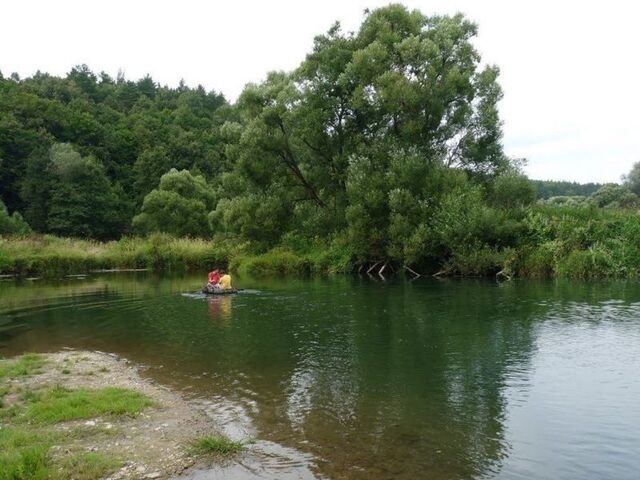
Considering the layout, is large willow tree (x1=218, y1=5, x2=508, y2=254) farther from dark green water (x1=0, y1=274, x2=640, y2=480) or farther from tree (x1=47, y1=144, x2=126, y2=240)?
tree (x1=47, y1=144, x2=126, y2=240)

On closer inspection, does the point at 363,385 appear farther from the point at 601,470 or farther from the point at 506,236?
the point at 506,236

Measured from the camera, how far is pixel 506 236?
4078 cm

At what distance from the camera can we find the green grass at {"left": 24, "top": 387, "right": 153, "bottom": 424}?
10.1m

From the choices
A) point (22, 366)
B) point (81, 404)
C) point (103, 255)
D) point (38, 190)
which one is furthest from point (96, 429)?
point (38, 190)

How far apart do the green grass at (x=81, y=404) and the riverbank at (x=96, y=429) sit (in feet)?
0.06

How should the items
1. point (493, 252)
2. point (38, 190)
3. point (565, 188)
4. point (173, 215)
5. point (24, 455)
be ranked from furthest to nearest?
point (565, 188), point (38, 190), point (173, 215), point (493, 252), point (24, 455)

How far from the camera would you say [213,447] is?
863 centimetres

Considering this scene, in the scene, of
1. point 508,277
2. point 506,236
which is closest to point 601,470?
point 508,277

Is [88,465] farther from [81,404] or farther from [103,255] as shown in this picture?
→ [103,255]

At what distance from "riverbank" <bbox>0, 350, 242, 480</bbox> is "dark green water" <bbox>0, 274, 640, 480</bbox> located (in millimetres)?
646

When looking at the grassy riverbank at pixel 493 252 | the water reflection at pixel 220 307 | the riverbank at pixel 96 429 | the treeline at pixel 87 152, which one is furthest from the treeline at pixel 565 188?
the riverbank at pixel 96 429

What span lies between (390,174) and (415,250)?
6051 mm

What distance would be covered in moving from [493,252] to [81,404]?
111 feet

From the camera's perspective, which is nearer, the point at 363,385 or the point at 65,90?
the point at 363,385
